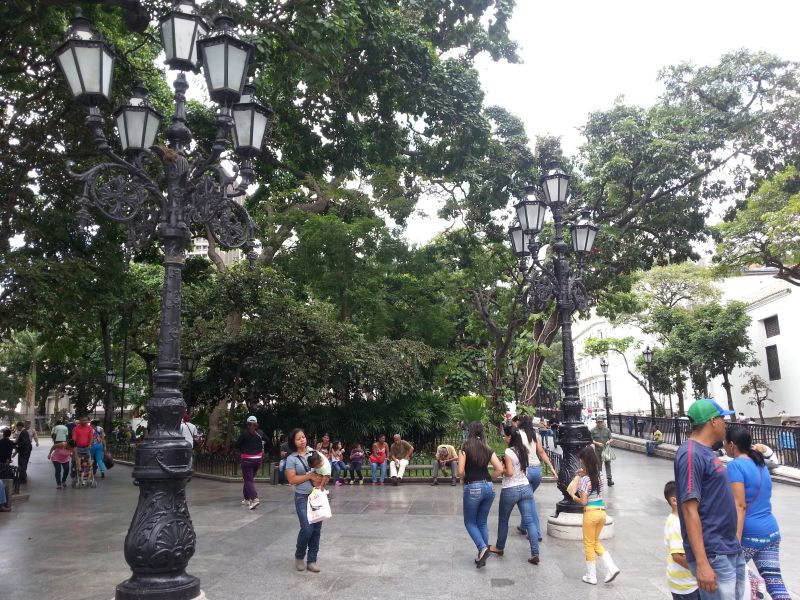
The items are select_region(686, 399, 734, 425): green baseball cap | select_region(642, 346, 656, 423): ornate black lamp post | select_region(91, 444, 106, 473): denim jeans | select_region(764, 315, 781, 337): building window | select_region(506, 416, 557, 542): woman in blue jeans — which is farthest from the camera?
select_region(764, 315, 781, 337): building window

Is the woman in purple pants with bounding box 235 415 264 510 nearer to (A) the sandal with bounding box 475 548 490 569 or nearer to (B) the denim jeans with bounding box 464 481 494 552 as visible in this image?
(B) the denim jeans with bounding box 464 481 494 552

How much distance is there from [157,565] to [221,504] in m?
7.66

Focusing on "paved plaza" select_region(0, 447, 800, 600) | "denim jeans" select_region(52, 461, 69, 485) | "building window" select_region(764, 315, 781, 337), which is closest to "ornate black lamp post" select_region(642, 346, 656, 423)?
"building window" select_region(764, 315, 781, 337)

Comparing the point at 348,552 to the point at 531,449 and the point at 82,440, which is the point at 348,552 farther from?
the point at 82,440

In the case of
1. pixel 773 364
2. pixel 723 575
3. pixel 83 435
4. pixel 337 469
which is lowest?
pixel 337 469

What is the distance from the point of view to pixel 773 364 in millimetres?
31688

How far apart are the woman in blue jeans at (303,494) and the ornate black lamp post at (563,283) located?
386 centimetres

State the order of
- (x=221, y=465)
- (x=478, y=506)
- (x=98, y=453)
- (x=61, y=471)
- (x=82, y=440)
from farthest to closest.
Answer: (x=98, y=453) → (x=221, y=465) → (x=82, y=440) → (x=61, y=471) → (x=478, y=506)

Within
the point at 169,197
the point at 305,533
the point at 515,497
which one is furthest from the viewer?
the point at 515,497

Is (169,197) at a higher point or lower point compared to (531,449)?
Answer: higher

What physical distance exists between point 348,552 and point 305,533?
1.26 metres

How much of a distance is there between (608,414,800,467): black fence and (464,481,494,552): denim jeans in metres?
2.74

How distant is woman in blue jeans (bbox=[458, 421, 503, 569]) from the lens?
6.59 m

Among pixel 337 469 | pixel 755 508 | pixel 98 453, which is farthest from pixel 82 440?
pixel 755 508
